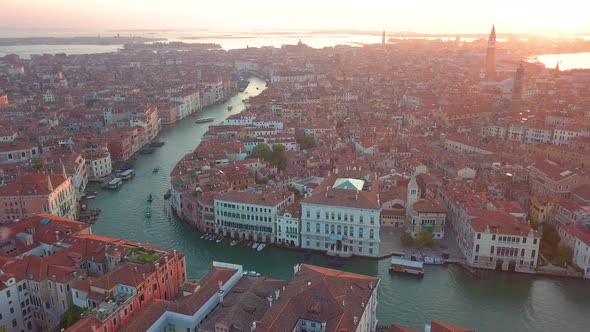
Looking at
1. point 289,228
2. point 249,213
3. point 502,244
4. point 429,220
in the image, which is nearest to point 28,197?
point 249,213

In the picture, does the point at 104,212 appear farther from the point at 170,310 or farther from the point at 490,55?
the point at 490,55

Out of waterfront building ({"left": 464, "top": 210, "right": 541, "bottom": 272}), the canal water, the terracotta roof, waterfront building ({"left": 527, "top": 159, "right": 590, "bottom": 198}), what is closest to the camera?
the terracotta roof

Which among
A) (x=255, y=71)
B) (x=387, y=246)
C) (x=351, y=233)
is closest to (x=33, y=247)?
(x=351, y=233)

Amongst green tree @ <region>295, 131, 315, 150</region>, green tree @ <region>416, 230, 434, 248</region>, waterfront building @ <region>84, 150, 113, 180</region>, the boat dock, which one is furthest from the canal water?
green tree @ <region>295, 131, 315, 150</region>

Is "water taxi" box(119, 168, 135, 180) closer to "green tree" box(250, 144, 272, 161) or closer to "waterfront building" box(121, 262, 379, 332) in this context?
"green tree" box(250, 144, 272, 161)

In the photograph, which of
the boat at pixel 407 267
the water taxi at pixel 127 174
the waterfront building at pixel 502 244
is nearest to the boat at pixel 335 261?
the boat at pixel 407 267

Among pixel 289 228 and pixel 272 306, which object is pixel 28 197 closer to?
pixel 289 228
